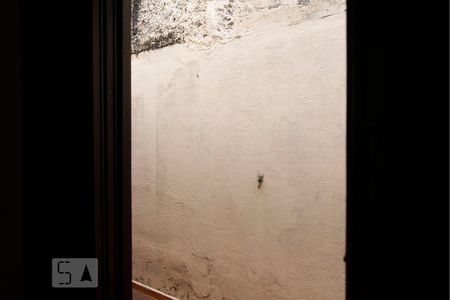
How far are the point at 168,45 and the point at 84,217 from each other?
2241mm

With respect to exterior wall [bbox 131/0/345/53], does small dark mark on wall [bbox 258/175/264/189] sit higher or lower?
lower

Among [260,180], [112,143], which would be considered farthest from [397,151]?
[260,180]

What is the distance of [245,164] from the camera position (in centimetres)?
229

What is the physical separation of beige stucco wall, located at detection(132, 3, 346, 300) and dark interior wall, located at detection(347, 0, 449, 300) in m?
1.44

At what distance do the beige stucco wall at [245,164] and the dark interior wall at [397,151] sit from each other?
1441 mm

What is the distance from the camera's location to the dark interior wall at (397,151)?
43cm

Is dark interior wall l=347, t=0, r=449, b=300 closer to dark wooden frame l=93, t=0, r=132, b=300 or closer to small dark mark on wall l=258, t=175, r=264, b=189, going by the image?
dark wooden frame l=93, t=0, r=132, b=300

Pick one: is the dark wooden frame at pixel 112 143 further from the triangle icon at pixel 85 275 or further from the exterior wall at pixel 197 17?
the exterior wall at pixel 197 17

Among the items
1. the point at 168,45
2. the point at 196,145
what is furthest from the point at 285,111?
the point at 168,45

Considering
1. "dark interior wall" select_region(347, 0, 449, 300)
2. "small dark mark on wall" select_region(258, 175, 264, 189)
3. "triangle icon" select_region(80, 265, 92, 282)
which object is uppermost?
"dark interior wall" select_region(347, 0, 449, 300)

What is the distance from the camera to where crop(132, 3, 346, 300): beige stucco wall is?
6.39 feet

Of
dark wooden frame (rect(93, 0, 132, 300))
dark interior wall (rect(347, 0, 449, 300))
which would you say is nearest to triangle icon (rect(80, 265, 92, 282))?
dark wooden frame (rect(93, 0, 132, 300))

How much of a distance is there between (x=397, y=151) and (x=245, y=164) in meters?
1.83

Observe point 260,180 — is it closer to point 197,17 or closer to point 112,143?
point 197,17
